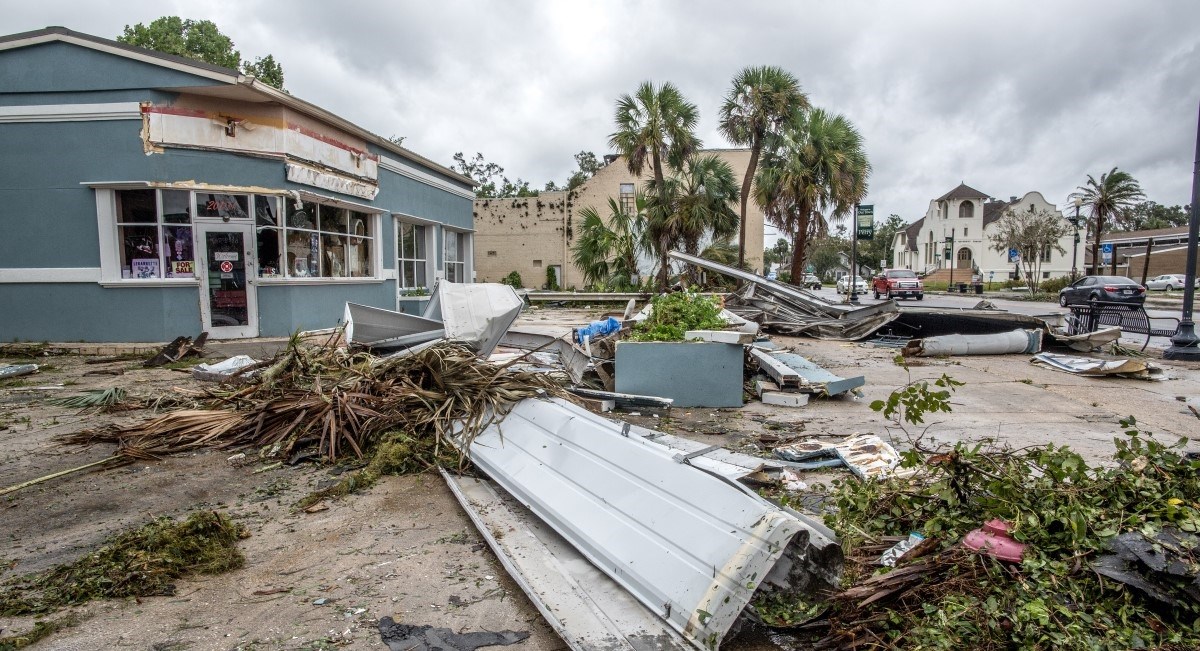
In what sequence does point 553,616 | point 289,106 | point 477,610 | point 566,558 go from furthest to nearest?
point 289,106 → point 566,558 → point 477,610 → point 553,616

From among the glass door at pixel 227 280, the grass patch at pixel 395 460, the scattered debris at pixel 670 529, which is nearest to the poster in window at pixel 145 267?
the glass door at pixel 227 280

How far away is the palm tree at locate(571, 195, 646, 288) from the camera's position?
24.1 meters

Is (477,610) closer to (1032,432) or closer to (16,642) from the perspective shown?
(16,642)

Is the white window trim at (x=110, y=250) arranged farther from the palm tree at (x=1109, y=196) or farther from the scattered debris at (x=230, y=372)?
the palm tree at (x=1109, y=196)

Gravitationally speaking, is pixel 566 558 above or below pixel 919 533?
below

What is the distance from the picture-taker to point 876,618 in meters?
2.46

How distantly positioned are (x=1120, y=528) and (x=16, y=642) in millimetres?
4214

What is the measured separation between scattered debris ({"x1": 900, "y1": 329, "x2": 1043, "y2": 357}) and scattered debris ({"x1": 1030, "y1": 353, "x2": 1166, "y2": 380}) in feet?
4.31

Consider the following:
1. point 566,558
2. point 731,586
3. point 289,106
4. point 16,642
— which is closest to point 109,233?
point 289,106

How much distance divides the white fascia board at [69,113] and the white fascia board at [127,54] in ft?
2.54

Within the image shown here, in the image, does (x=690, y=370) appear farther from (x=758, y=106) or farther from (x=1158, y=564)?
(x=758, y=106)

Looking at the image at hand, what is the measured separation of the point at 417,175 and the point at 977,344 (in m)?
13.5

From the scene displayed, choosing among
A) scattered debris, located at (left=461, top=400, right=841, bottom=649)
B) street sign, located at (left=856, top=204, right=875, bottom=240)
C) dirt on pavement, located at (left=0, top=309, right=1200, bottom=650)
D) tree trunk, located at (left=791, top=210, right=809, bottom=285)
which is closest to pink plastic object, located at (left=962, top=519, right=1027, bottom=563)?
scattered debris, located at (left=461, top=400, right=841, bottom=649)

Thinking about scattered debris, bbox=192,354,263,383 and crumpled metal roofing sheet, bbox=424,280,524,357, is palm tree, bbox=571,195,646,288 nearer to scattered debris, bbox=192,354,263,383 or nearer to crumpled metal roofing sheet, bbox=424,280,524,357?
crumpled metal roofing sheet, bbox=424,280,524,357
